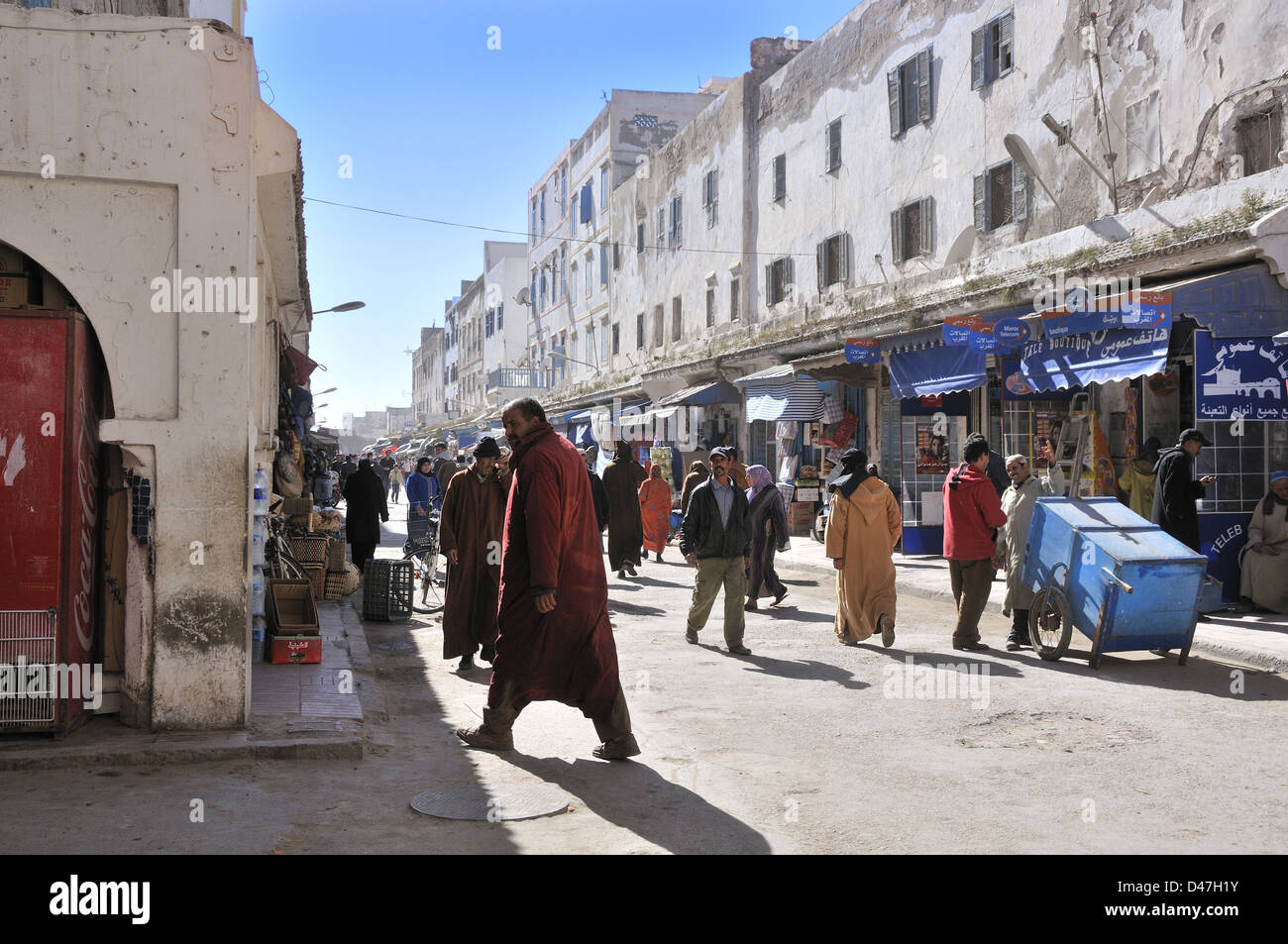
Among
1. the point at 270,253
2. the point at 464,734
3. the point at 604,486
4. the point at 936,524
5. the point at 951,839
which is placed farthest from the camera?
the point at 936,524

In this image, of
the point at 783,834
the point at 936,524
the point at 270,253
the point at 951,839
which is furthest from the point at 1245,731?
the point at 936,524

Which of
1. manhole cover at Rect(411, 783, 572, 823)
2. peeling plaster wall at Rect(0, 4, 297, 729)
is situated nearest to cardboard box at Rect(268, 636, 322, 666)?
peeling plaster wall at Rect(0, 4, 297, 729)

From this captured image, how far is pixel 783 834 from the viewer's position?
4641mm

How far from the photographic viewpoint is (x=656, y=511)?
17.6 m

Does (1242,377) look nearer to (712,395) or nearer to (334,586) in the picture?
(334,586)

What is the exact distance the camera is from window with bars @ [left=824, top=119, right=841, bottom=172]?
21594 millimetres

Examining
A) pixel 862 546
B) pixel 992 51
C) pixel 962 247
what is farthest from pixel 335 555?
pixel 992 51

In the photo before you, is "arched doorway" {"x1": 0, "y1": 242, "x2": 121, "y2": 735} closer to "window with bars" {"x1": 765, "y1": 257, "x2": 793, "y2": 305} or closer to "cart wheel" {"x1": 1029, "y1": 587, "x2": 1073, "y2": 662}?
"cart wheel" {"x1": 1029, "y1": 587, "x2": 1073, "y2": 662}

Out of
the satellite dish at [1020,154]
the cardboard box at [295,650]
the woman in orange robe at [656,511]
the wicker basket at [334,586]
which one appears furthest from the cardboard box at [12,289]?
the satellite dish at [1020,154]

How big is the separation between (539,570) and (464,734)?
1125 millimetres

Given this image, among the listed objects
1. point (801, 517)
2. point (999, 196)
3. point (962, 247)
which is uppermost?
point (999, 196)

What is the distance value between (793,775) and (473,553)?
12.3 ft

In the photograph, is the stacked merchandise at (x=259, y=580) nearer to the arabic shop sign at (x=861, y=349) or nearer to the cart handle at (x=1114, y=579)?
the cart handle at (x=1114, y=579)
